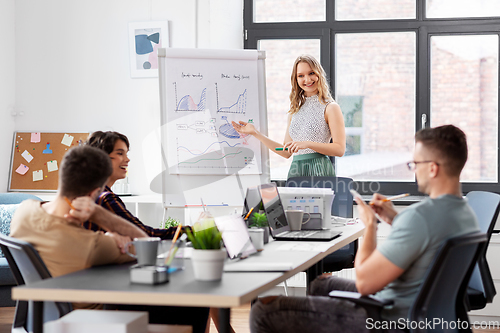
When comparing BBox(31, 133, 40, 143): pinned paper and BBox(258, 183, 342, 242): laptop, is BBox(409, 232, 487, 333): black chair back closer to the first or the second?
BBox(258, 183, 342, 242): laptop

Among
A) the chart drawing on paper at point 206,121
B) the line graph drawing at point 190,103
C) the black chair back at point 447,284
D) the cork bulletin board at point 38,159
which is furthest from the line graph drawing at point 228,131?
the black chair back at point 447,284

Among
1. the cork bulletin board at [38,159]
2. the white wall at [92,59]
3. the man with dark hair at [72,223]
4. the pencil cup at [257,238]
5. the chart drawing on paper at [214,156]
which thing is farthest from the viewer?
the cork bulletin board at [38,159]

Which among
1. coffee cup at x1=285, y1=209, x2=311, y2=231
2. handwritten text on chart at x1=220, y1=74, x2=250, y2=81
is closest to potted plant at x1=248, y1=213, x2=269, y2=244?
coffee cup at x1=285, y1=209, x2=311, y2=231

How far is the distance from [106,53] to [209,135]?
1.50 meters

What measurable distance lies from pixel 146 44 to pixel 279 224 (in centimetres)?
242

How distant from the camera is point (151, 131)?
13.4 ft

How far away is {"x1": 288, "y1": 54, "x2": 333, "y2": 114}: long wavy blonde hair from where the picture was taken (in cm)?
307

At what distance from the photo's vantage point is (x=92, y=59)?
4168 mm

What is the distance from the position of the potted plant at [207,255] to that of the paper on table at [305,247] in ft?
1.72

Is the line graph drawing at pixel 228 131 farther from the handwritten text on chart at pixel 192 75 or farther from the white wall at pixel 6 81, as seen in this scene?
the white wall at pixel 6 81

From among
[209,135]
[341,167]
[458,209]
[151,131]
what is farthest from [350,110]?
[458,209]

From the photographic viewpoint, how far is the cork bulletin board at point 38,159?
4148mm

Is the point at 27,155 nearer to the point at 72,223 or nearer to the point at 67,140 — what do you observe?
the point at 67,140

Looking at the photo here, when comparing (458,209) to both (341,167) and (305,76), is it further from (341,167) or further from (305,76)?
(341,167)
